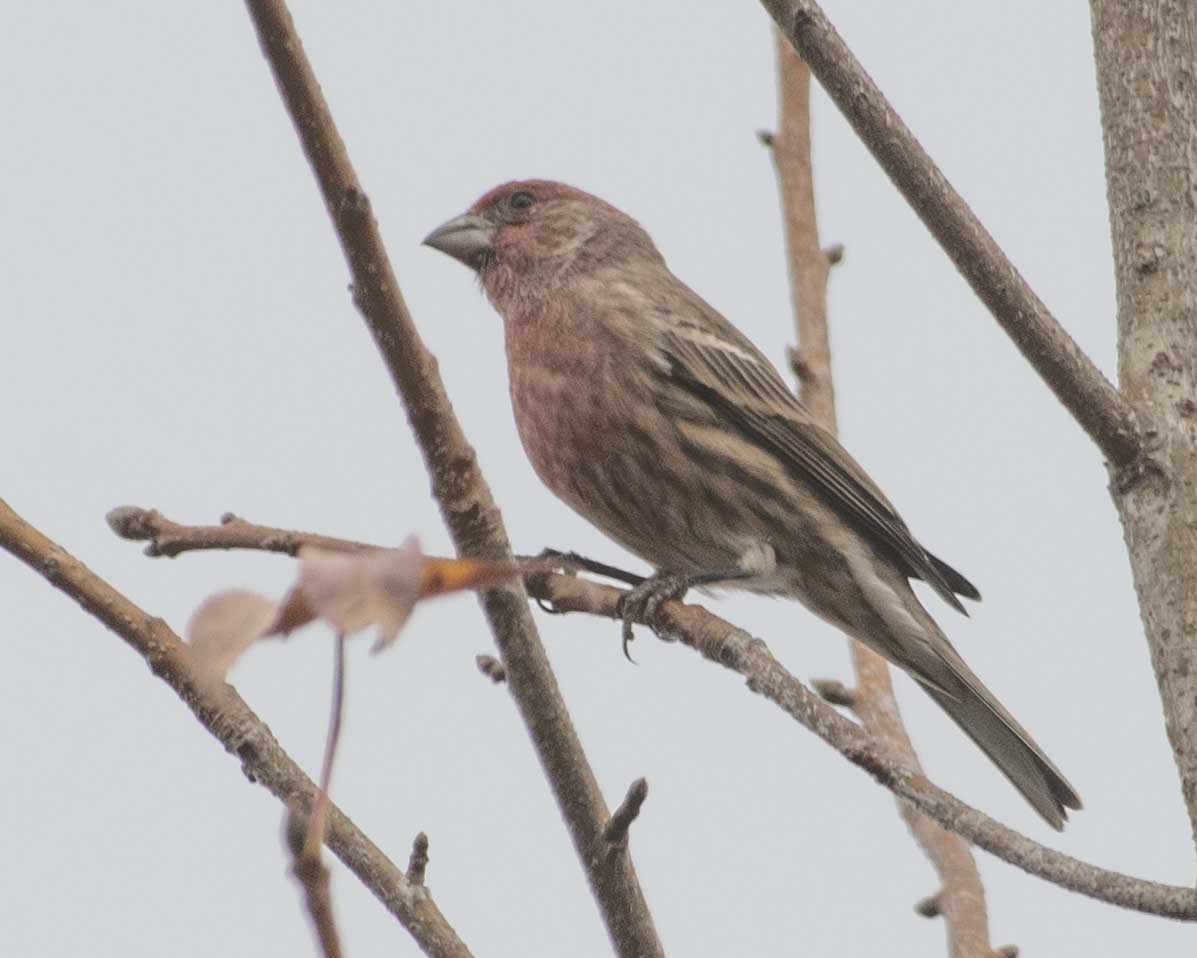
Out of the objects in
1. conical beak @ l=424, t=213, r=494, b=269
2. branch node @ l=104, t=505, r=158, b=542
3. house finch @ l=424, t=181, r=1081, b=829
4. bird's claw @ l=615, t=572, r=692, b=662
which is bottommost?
branch node @ l=104, t=505, r=158, b=542

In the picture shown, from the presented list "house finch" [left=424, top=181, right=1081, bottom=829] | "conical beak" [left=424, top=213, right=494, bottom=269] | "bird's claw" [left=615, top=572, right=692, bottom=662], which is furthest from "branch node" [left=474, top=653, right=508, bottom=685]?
"conical beak" [left=424, top=213, right=494, bottom=269]

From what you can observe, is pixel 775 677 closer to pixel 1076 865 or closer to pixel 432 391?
pixel 1076 865

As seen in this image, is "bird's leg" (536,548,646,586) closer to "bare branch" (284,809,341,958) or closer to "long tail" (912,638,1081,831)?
"long tail" (912,638,1081,831)

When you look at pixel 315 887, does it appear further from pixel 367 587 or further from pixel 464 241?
pixel 464 241

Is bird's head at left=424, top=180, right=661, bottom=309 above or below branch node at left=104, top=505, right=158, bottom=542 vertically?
above

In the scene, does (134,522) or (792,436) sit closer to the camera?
(134,522)

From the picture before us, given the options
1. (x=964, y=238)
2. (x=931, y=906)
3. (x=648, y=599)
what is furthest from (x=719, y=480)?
(x=964, y=238)
